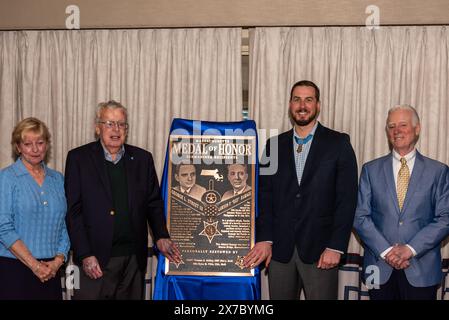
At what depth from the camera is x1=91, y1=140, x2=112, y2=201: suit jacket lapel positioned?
3.10 metres

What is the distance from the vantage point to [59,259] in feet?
10.1

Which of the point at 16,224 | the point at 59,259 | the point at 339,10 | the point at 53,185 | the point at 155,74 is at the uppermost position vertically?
the point at 339,10

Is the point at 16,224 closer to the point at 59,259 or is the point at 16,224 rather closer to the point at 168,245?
the point at 59,259

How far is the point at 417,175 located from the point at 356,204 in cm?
41

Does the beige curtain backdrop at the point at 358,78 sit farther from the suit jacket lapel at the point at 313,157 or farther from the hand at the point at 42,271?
the hand at the point at 42,271

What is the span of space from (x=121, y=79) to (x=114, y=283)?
1.90 m

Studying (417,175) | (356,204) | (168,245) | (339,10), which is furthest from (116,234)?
(339,10)

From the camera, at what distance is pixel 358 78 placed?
13.6ft

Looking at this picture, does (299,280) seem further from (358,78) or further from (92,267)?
(358,78)

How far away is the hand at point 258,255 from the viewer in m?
3.23

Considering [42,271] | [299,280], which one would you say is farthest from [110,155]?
[299,280]

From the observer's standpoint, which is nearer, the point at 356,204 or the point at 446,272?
the point at 356,204

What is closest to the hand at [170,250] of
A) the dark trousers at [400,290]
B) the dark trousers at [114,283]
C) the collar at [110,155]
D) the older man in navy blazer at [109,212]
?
the older man in navy blazer at [109,212]

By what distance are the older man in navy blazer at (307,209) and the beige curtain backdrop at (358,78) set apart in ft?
2.92
